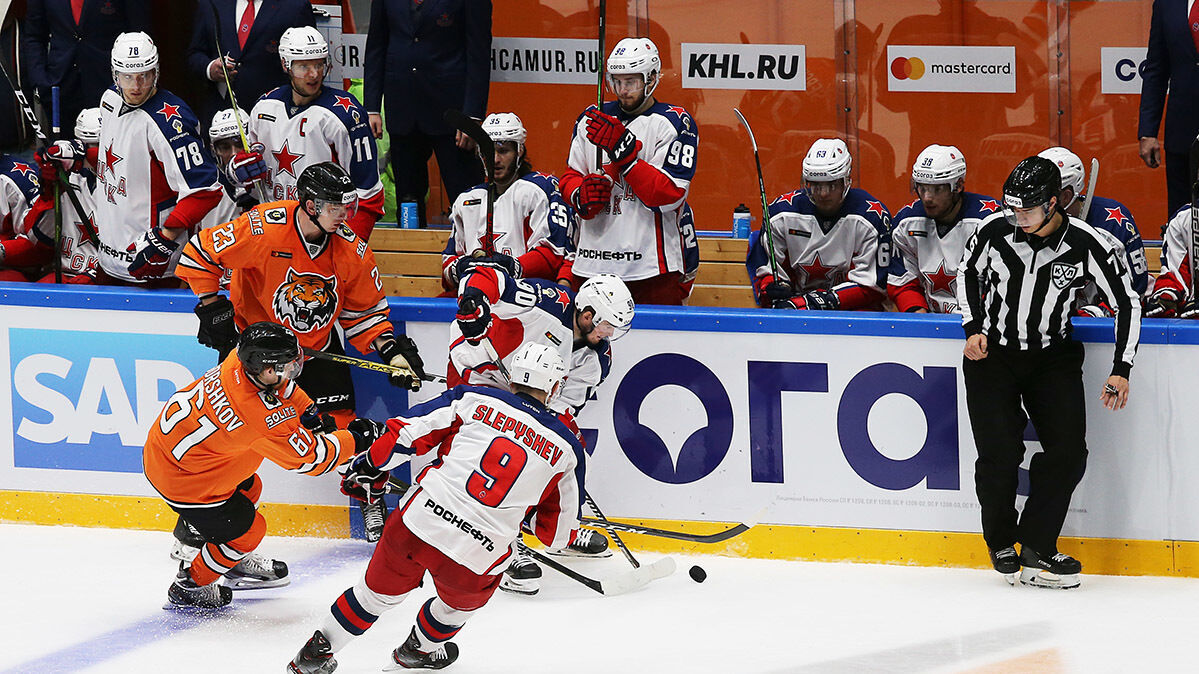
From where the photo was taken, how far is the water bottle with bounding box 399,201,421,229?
752 cm

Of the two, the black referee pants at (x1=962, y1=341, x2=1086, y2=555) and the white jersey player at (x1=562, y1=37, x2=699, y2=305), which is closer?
the black referee pants at (x1=962, y1=341, x2=1086, y2=555)

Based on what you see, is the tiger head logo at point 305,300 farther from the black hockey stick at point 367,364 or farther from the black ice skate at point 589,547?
the black ice skate at point 589,547

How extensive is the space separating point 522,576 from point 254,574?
2.97ft

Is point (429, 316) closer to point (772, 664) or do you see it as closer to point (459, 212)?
point (459, 212)

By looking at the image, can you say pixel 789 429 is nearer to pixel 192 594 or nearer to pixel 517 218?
pixel 517 218

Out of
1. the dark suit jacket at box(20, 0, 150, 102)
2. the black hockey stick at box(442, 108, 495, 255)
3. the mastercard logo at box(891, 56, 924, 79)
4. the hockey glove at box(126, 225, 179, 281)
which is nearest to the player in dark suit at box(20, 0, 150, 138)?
the dark suit jacket at box(20, 0, 150, 102)

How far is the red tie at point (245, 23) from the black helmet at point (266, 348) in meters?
2.95

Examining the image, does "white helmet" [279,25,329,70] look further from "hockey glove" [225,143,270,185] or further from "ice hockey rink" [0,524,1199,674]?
"ice hockey rink" [0,524,1199,674]

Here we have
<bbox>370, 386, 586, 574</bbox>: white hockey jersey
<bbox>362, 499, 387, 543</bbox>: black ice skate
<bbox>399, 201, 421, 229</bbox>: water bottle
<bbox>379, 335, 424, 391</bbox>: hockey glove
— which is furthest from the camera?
<bbox>399, 201, 421, 229</bbox>: water bottle

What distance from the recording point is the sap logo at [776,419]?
5195 millimetres

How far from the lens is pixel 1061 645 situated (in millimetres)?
4473

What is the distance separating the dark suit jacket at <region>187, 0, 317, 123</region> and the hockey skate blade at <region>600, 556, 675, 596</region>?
129 inches

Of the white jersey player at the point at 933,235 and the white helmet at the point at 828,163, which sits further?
the white helmet at the point at 828,163

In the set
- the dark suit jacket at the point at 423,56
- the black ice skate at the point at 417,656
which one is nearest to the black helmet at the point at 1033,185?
the black ice skate at the point at 417,656
